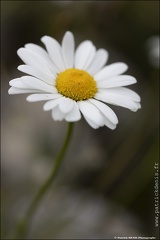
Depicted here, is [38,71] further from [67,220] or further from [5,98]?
[5,98]

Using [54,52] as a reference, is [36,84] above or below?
below

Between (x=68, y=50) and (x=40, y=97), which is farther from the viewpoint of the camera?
(x=68, y=50)

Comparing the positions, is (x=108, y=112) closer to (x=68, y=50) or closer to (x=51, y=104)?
(x=51, y=104)

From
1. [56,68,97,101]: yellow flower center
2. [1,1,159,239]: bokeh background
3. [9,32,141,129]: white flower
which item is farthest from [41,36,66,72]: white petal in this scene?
[1,1,159,239]: bokeh background

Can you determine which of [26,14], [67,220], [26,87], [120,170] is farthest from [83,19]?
[26,87]

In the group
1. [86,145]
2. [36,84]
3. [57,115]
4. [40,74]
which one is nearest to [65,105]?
[57,115]

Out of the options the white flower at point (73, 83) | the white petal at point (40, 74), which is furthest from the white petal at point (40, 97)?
the white petal at point (40, 74)
